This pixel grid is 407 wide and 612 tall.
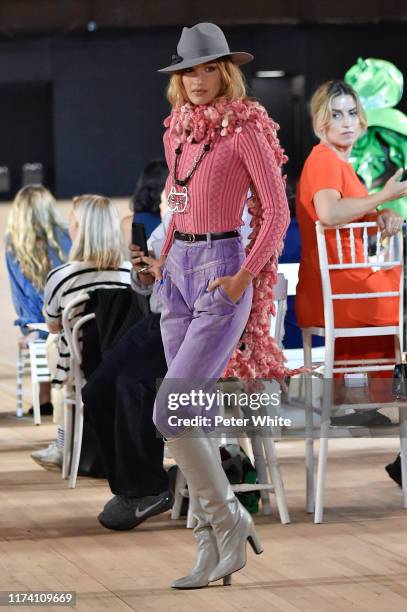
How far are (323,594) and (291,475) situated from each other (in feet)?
5.16

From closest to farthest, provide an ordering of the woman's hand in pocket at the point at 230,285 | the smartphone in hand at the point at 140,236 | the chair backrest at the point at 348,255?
the woman's hand in pocket at the point at 230,285 → the smartphone in hand at the point at 140,236 → the chair backrest at the point at 348,255

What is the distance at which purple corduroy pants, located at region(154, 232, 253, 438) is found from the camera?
295 cm

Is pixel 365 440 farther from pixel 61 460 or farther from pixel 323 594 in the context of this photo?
pixel 323 594

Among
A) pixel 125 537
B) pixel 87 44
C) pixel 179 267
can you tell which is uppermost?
pixel 87 44

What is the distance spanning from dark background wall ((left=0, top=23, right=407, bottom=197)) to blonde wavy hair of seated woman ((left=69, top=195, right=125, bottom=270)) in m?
13.2

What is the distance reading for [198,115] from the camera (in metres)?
3.02

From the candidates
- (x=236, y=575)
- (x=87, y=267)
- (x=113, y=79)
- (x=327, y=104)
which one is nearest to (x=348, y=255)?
(x=327, y=104)

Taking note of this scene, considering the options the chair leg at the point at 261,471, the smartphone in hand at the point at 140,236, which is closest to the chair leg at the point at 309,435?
the chair leg at the point at 261,471

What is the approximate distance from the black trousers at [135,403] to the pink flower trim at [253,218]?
0.64 m

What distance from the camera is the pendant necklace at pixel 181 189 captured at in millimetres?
3008

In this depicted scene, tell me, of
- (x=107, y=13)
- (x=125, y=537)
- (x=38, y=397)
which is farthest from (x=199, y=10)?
(x=125, y=537)

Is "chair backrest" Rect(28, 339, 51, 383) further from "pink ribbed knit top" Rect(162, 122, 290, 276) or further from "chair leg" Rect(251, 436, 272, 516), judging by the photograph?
"pink ribbed knit top" Rect(162, 122, 290, 276)

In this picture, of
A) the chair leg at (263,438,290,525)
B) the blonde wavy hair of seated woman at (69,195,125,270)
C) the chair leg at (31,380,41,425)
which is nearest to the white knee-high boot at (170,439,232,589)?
the chair leg at (263,438,290,525)

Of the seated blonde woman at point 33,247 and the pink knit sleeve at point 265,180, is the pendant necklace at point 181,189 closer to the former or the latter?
the pink knit sleeve at point 265,180
